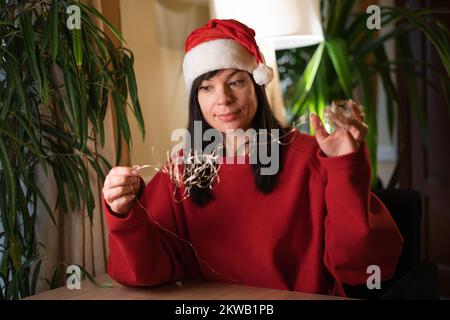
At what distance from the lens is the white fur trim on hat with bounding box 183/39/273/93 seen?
101 centimetres

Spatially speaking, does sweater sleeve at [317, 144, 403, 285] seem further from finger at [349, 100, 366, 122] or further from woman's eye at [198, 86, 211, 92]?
woman's eye at [198, 86, 211, 92]

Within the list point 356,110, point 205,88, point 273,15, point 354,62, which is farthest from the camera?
point 354,62

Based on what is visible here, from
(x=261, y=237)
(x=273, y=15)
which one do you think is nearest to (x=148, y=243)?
(x=261, y=237)

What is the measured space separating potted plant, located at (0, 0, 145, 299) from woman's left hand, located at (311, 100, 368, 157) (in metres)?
0.49

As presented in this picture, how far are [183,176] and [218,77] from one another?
221 millimetres

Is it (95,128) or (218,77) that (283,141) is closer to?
(218,77)


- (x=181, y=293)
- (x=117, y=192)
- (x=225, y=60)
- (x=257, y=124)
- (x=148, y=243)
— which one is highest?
(x=225, y=60)

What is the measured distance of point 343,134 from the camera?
2.80 ft

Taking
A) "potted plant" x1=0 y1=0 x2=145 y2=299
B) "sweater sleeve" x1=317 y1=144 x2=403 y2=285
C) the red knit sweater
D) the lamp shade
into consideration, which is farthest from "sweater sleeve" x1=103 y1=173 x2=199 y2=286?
the lamp shade

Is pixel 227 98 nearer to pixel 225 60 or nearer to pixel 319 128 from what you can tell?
pixel 225 60

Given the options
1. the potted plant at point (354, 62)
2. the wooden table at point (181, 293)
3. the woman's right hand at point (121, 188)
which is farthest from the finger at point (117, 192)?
the potted plant at point (354, 62)

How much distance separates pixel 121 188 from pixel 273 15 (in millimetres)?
774
